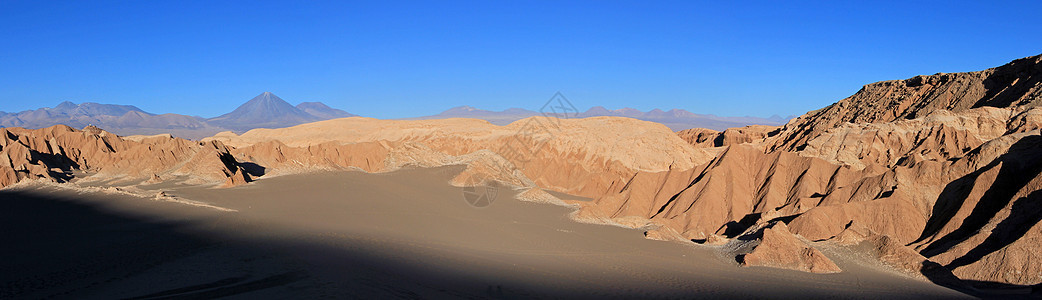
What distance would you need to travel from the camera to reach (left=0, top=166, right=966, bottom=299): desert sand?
15.6 m

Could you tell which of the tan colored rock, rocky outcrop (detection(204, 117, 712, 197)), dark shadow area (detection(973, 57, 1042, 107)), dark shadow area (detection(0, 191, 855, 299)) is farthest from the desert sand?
dark shadow area (detection(973, 57, 1042, 107))

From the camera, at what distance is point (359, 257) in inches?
761

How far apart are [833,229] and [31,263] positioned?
26.9 meters

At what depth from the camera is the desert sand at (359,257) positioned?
15.6 metres

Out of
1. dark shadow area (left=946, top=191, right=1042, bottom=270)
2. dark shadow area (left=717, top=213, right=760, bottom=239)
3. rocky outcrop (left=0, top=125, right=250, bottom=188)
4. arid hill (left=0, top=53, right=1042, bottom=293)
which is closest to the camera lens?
dark shadow area (left=946, top=191, right=1042, bottom=270)

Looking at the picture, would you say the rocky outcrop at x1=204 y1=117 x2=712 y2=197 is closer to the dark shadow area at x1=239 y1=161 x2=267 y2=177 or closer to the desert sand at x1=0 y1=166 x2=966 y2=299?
the dark shadow area at x1=239 y1=161 x2=267 y2=177

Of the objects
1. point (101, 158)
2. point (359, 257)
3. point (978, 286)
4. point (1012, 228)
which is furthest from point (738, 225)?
point (101, 158)

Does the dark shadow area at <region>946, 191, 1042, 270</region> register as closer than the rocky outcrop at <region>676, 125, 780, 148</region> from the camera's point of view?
Yes

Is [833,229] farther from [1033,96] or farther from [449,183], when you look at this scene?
[449,183]

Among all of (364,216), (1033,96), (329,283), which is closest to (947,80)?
(1033,96)

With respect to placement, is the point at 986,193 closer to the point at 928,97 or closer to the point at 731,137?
the point at 928,97

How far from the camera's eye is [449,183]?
3803cm

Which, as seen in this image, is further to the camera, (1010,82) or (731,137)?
(731,137)

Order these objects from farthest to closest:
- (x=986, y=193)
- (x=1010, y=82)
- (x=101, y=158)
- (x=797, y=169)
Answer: (x=101, y=158), (x=1010, y=82), (x=797, y=169), (x=986, y=193)
